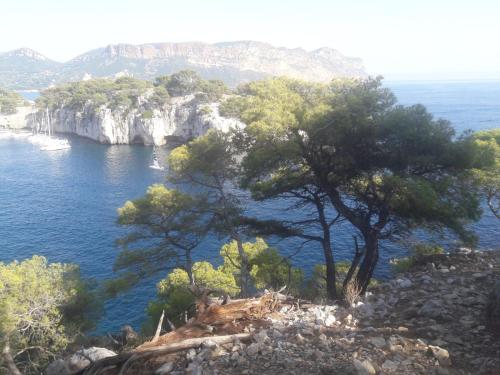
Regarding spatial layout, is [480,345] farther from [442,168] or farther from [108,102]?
[108,102]

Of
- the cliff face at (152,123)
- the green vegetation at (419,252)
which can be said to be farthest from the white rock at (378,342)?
the cliff face at (152,123)

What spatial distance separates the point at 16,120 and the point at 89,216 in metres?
93.5

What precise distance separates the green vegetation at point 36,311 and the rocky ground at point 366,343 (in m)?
7.97

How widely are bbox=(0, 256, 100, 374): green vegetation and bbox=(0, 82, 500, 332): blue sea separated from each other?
7.62 m

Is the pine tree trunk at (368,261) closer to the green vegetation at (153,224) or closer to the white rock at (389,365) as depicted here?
the green vegetation at (153,224)

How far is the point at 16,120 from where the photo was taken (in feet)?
371

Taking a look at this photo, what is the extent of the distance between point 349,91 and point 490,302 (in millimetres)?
8714

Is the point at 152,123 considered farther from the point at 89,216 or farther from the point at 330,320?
the point at 330,320

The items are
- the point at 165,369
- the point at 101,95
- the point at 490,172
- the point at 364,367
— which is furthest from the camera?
the point at 101,95

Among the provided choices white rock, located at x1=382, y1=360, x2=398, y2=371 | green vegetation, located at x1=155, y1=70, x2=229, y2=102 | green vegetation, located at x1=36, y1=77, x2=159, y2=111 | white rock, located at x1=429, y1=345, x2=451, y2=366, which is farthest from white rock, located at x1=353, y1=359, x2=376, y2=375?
green vegetation, located at x1=36, y1=77, x2=159, y2=111

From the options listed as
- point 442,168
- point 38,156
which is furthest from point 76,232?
point 38,156

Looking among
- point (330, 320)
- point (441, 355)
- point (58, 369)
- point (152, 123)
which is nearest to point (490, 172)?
point (330, 320)

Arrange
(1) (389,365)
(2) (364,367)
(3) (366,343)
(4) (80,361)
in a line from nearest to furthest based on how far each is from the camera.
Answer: (2) (364,367) → (1) (389,365) → (3) (366,343) → (4) (80,361)

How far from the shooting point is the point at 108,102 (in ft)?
302
